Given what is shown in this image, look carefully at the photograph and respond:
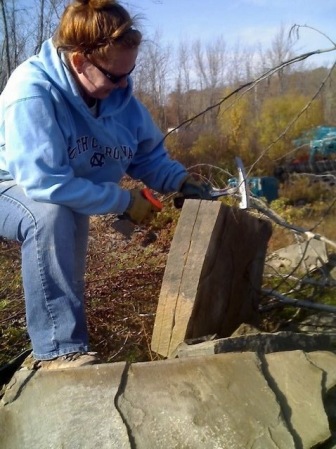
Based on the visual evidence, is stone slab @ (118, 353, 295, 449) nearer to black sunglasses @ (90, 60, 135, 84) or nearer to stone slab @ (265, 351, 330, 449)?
stone slab @ (265, 351, 330, 449)

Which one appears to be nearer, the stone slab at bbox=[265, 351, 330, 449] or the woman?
the stone slab at bbox=[265, 351, 330, 449]

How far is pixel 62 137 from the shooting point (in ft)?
6.81

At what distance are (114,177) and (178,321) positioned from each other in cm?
69

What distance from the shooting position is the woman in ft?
6.32

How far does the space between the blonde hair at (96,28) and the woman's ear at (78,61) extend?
0.02 metres

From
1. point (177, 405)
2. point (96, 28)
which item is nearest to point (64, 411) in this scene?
point (177, 405)

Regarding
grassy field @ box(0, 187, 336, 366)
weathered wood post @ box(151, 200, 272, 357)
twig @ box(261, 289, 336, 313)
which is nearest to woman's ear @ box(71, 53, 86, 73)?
weathered wood post @ box(151, 200, 272, 357)

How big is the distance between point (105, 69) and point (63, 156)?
38cm

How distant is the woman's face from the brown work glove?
1.41ft

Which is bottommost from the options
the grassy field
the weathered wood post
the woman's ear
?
the grassy field

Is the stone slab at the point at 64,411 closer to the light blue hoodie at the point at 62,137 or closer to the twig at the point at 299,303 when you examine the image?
the light blue hoodie at the point at 62,137

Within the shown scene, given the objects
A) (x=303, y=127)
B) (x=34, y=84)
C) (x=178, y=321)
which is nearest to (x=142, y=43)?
(x=34, y=84)

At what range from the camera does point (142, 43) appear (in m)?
2.21

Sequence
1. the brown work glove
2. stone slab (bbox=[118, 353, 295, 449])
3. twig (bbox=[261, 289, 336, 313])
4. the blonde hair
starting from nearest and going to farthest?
stone slab (bbox=[118, 353, 295, 449])
the blonde hair
the brown work glove
twig (bbox=[261, 289, 336, 313])
